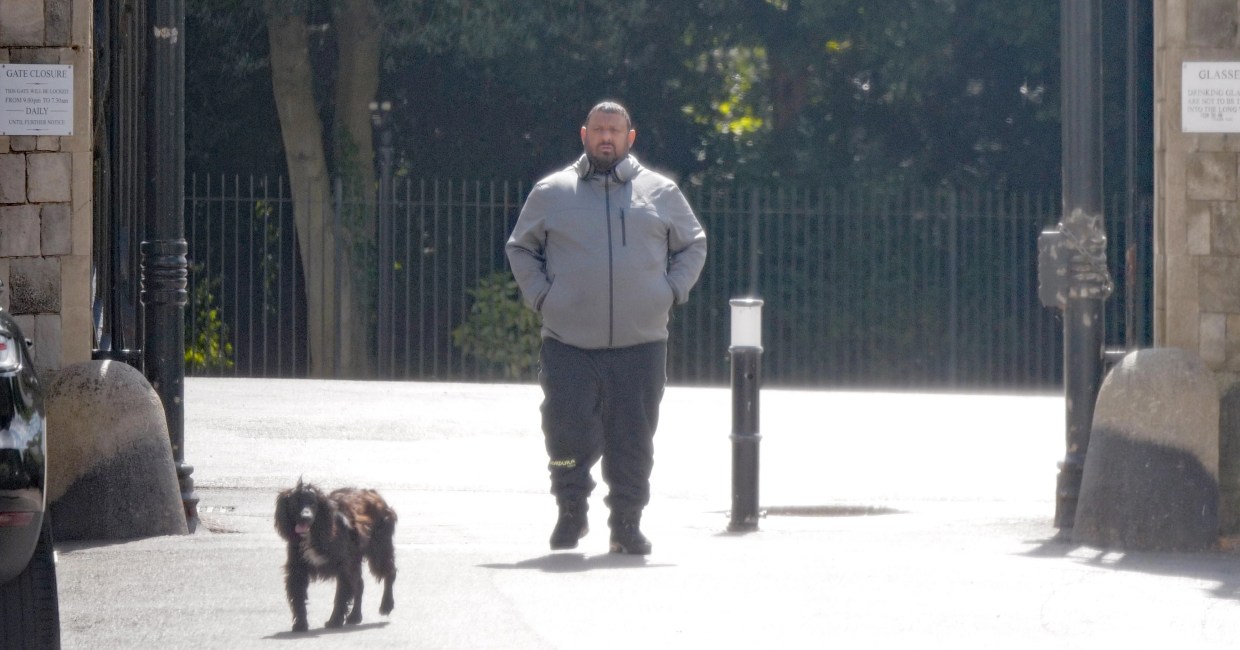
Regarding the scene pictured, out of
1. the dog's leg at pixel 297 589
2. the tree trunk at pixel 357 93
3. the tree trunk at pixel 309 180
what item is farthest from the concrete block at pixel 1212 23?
the tree trunk at pixel 357 93

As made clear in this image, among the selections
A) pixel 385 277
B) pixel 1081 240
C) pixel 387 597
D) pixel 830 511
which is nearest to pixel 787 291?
pixel 385 277

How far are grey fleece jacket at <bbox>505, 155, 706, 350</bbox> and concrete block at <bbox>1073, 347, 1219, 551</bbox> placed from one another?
188cm

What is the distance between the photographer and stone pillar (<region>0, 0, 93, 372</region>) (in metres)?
7.78

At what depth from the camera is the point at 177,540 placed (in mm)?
7473

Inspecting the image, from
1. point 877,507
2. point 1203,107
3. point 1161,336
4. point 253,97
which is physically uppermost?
point 253,97

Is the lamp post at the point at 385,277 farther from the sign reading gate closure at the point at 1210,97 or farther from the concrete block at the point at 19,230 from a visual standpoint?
the sign reading gate closure at the point at 1210,97

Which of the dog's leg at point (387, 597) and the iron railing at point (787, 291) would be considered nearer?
the dog's leg at point (387, 597)

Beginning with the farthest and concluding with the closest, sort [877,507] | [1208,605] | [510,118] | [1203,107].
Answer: [510,118]
[877,507]
[1203,107]
[1208,605]

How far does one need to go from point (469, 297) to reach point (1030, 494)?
11.3 metres

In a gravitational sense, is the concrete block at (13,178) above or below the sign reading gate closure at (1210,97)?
below

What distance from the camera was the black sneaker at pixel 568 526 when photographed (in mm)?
7320

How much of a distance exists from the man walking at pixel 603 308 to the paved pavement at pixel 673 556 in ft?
0.98

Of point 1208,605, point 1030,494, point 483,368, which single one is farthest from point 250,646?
point 483,368

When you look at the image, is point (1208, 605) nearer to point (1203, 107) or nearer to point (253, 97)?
point (1203, 107)
